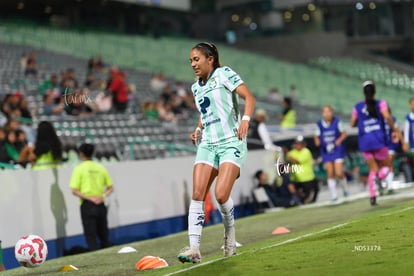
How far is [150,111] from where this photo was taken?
28578 millimetres

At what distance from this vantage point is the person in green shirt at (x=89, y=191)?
1634cm

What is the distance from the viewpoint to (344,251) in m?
10.4

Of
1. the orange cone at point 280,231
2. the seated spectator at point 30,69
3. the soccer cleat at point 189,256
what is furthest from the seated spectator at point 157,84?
the soccer cleat at point 189,256

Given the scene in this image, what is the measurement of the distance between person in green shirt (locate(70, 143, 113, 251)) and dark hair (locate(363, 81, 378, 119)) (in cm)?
504

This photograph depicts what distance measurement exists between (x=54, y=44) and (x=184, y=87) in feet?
17.6

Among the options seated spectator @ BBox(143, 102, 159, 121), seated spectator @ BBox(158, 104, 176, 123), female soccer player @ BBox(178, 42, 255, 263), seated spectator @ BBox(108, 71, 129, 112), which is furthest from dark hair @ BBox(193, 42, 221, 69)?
seated spectator @ BBox(158, 104, 176, 123)

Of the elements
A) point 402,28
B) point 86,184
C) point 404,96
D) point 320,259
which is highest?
point 402,28

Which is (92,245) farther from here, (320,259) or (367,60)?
(367,60)

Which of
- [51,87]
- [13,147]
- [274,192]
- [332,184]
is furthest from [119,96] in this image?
[13,147]

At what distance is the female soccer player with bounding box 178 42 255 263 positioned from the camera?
10.2 metres

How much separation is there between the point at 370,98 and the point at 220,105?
8.12 meters

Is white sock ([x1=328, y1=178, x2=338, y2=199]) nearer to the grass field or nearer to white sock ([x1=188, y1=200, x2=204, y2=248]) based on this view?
the grass field

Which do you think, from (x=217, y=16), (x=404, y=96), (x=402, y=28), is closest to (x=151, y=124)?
(x=404, y=96)

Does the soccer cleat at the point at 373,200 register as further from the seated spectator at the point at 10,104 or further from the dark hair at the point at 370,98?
the seated spectator at the point at 10,104
